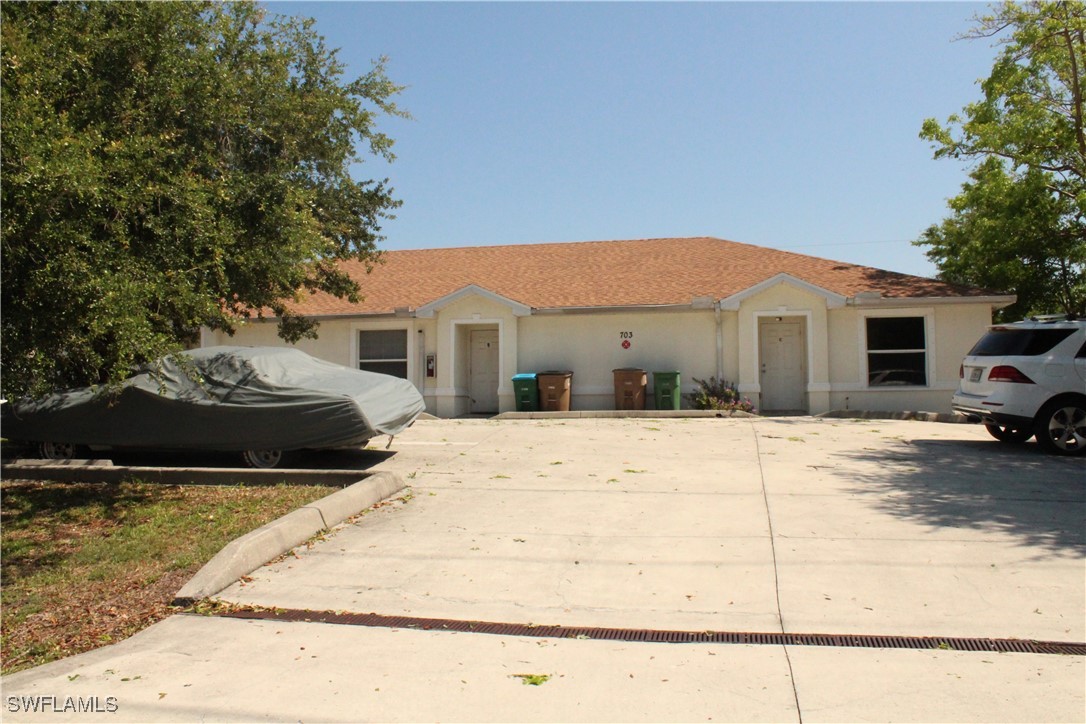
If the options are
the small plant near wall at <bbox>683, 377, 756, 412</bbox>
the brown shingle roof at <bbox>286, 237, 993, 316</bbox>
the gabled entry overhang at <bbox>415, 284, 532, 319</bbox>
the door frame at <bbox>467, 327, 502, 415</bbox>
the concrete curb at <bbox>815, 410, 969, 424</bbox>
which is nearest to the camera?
→ the concrete curb at <bbox>815, 410, 969, 424</bbox>

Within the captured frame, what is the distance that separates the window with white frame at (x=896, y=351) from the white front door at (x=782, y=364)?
5.22 feet

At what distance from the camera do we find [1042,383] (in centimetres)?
1121

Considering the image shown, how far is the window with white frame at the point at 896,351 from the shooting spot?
18.6 meters

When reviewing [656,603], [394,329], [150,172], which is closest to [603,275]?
[394,329]

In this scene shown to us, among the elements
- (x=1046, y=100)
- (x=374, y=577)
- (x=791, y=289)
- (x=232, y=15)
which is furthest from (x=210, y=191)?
(x=1046, y=100)

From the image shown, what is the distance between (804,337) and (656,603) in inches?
587

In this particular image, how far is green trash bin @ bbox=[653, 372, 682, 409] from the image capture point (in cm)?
1861

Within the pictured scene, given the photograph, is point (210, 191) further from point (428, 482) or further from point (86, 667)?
point (86, 667)

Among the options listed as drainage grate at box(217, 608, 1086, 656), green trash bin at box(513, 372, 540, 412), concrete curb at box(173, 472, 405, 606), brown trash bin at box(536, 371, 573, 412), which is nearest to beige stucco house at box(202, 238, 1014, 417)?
green trash bin at box(513, 372, 540, 412)

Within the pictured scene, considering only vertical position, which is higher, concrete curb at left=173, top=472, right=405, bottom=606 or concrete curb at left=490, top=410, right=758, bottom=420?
concrete curb at left=490, top=410, right=758, bottom=420

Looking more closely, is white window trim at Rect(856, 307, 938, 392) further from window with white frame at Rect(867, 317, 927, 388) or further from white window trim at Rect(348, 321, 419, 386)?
white window trim at Rect(348, 321, 419, 386)

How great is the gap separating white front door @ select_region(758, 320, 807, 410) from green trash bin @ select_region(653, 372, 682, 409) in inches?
93.9

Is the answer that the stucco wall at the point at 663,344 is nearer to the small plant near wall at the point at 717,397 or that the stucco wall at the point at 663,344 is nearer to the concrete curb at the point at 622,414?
the small plant near wall at the point at 717,397

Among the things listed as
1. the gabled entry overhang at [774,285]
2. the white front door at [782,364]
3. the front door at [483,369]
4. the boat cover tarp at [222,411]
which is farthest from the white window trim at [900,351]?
Answer: the boat cover tarp at [222,411]
